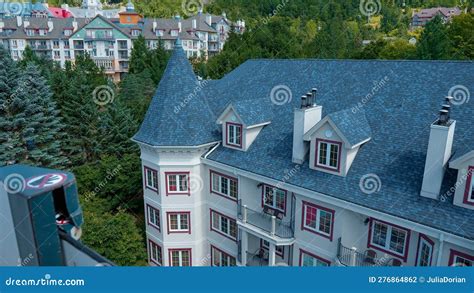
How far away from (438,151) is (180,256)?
1704 centimetres

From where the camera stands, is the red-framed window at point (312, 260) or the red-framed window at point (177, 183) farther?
the red-framed window at point (177, 183)

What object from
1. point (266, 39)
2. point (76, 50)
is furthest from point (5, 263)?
point (76, 50)

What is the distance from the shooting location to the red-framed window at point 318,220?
53.4ft

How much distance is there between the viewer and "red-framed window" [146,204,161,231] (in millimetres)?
22547

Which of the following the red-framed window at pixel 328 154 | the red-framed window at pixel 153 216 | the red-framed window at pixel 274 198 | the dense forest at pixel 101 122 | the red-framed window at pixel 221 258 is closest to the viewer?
the red-framed window at pixel 328 154

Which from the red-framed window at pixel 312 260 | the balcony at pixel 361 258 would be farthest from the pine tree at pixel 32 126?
the balcony at pixel 361 258

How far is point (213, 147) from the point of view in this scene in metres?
21.2

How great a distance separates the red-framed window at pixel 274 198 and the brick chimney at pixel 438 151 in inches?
279

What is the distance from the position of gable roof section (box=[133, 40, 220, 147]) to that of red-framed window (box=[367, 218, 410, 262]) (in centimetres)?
1052

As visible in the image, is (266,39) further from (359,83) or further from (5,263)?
(5,263)

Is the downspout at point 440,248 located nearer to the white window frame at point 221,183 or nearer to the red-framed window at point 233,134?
the white window frame at point 221,183
